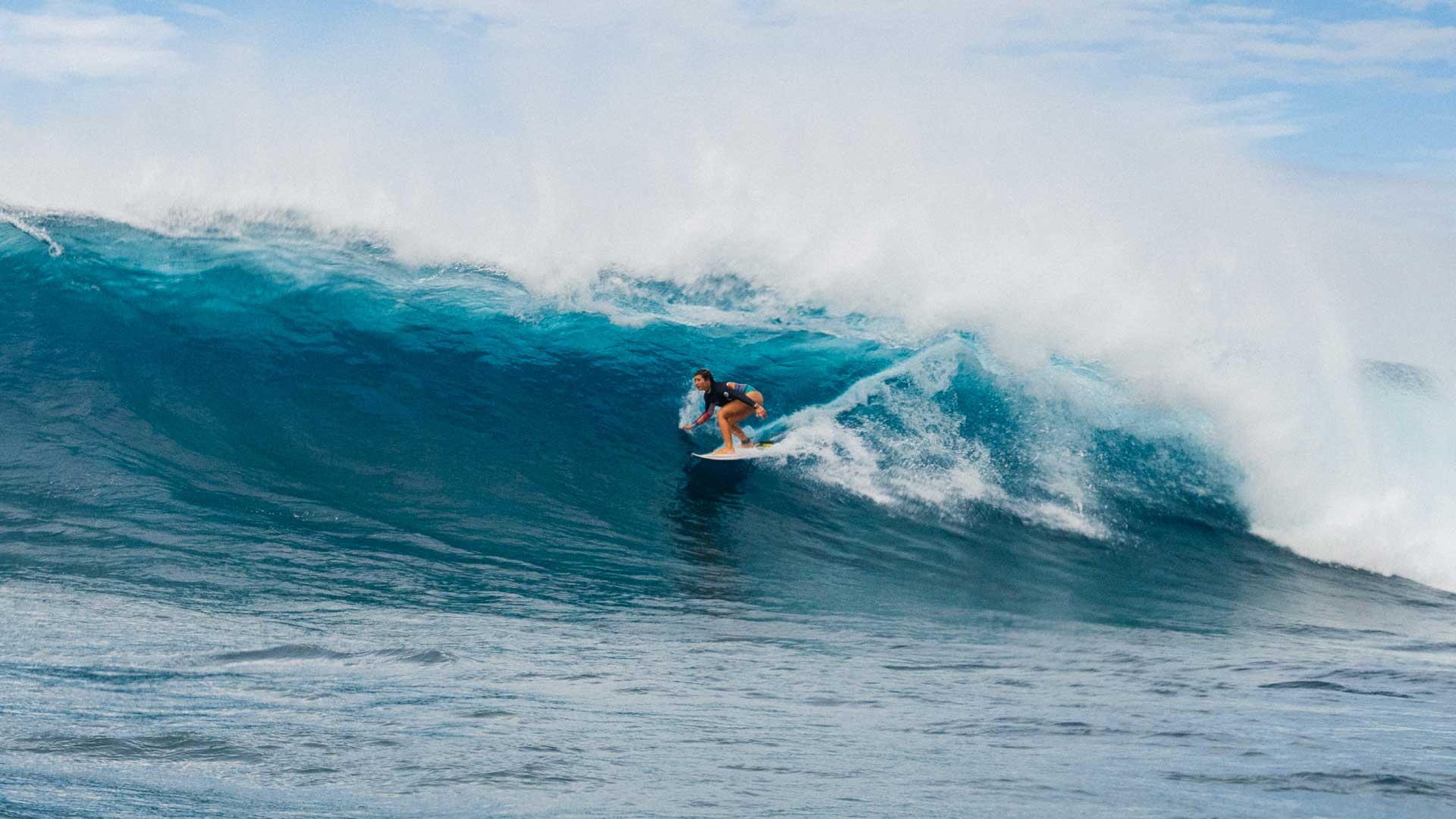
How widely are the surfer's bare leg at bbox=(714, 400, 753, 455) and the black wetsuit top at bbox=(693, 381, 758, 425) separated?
0.07 m

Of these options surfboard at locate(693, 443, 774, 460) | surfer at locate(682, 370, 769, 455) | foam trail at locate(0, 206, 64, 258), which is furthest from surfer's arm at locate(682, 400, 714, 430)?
foam trail at locate(0, 206, 64, 258)

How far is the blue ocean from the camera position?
376 cm

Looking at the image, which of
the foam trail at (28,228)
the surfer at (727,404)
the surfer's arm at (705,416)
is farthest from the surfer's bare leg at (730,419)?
the foam trail at (28,228)

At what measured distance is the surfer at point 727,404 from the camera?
352 inches

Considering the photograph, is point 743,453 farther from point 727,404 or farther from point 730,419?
point 727,404

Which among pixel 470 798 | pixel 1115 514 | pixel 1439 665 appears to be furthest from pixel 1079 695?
pixel 1115 514

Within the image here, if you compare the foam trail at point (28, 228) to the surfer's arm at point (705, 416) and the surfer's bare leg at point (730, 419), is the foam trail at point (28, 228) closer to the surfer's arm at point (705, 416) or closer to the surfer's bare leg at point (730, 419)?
the surfer's arm at point (705, 416)

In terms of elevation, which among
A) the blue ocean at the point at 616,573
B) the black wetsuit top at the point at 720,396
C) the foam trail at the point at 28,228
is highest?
the foam trail at the point at 28,228

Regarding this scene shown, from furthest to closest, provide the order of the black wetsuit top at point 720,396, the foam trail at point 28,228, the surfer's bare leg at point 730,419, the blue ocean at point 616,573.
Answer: the foam trail at point 28,228 < the surfer's bare leg at point 730,419 < the black wetsuit top at point 720,396 < the blue ocean at point 616,573

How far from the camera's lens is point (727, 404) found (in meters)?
9.41

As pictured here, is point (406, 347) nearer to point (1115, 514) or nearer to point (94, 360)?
point (94, 360)

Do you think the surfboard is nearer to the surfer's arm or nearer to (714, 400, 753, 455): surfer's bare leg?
(714, 400, 753, 455): surfer's bare leg

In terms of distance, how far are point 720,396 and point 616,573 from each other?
2.57m

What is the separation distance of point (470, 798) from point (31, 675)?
243 cm
